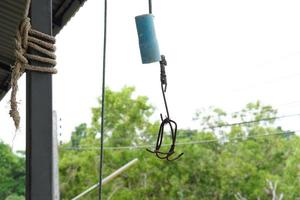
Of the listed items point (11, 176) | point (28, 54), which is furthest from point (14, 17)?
point (11, 176)

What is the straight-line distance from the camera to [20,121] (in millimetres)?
957

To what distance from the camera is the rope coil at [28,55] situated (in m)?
0.93

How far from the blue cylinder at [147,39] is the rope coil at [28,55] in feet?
0.69

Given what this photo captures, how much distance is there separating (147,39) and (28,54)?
27cm

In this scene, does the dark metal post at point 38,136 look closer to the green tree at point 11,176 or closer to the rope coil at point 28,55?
the rope coil at point 28,55

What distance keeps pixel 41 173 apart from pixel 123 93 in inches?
456

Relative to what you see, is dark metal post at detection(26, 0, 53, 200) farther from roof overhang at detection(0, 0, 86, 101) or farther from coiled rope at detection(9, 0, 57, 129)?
roof overhang at detection(0, 0, 86, 101)

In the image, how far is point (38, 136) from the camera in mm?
914

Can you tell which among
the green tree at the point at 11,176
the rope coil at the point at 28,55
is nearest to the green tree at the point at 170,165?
the green tree at the point at 11,176

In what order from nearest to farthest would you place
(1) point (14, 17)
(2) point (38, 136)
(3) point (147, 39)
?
(2) point (38, 136)
(3) point (147, 39)
(1) point (14, 17)

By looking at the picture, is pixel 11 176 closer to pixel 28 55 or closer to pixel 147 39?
pixel 147 39

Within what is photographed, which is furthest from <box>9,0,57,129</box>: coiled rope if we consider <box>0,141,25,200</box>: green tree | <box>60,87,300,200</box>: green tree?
<box>0,141,25,200</box>: green tree

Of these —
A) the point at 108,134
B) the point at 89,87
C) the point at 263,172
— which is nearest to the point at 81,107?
the point at 89,87

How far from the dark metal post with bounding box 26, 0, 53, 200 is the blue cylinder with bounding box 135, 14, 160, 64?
233mm
